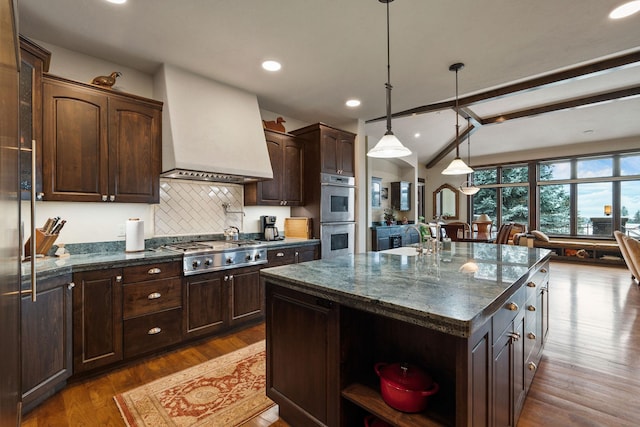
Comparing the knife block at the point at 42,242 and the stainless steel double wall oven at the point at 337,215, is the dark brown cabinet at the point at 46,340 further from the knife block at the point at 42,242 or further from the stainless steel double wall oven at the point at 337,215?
the stainless steel double wall oven at the point at 337,215

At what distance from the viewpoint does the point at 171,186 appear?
10.7 feet

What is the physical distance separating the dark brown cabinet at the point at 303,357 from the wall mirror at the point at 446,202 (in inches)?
337

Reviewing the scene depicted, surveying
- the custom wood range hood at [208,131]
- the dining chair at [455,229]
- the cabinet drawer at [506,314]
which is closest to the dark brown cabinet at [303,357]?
the cabinet drawer at [506,314]

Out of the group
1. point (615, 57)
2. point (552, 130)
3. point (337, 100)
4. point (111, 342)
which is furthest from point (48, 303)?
point (552, 130)

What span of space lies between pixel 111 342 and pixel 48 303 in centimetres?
59

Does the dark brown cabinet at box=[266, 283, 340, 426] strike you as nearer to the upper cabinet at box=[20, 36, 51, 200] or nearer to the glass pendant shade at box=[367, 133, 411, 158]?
the glass pendant shade at box=[367, 133, 411, 158]

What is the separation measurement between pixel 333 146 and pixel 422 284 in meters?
3.00

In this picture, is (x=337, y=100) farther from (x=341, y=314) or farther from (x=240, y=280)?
(x=341, y=314)

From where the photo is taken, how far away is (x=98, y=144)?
255 cm

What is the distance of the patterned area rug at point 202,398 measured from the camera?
72.4 inches

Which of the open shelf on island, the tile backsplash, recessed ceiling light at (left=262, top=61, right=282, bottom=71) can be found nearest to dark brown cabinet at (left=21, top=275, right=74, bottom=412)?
the tile backsplash

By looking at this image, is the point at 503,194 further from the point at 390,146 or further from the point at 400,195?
the point at 390,146

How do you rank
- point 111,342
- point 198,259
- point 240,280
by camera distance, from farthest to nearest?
point 240,280, point 198,259, point 111,342

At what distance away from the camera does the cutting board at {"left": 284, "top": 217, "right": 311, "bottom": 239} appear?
410cm
